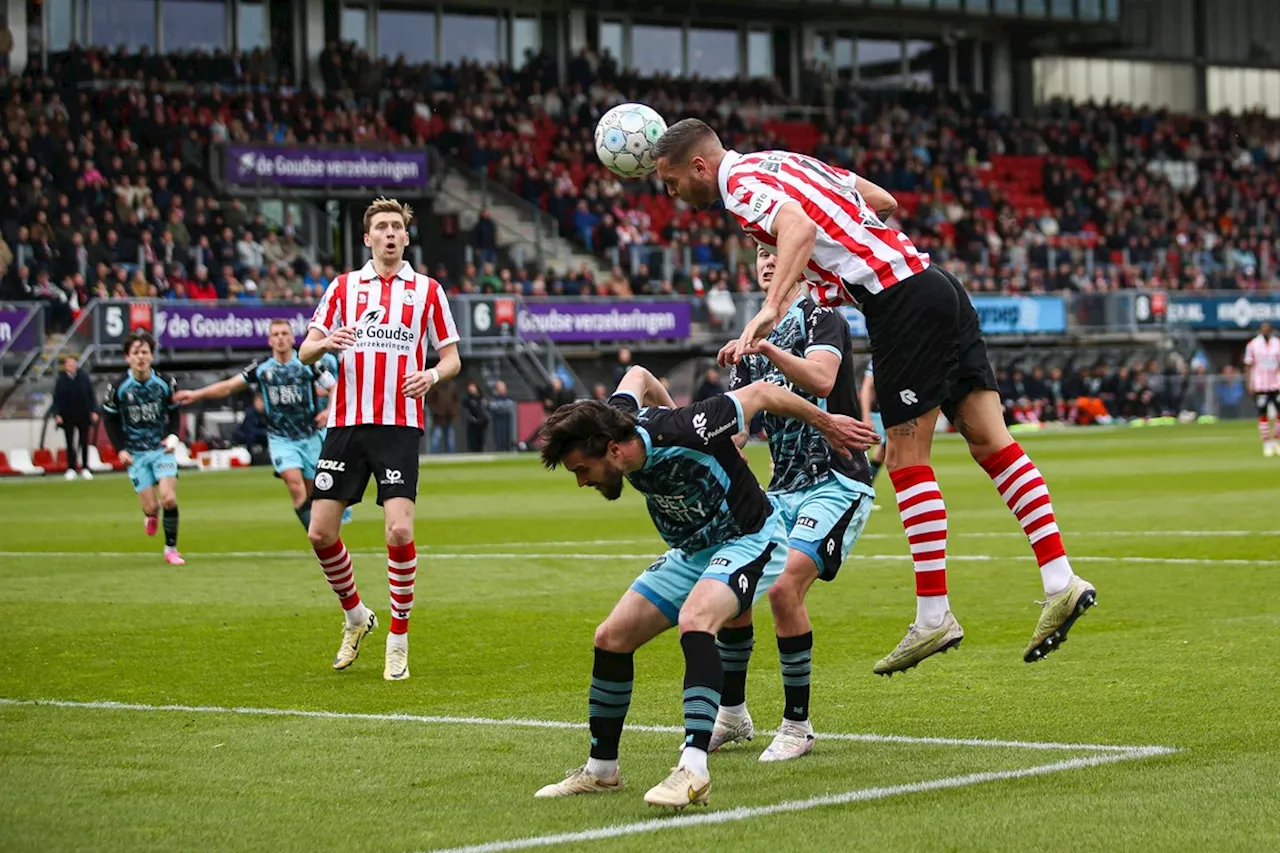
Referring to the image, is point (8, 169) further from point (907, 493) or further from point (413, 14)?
point (907, 493)

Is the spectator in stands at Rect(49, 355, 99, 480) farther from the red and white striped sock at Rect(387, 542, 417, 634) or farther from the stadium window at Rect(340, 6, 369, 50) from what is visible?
the red and white striped sock at Rect(387, 542, 417, 634)

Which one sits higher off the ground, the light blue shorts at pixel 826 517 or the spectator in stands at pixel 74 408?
the spectator in stands at pixel 74 408

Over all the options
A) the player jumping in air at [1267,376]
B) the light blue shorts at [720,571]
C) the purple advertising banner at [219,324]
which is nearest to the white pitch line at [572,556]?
the light blue shorts at [720,571]

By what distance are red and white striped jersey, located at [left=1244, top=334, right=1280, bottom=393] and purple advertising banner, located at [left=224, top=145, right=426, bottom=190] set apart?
19.6 m

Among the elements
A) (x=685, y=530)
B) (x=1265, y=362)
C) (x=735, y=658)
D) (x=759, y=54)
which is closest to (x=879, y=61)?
(x=759, y=54)

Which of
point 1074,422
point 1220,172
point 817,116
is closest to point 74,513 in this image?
point 1074,422

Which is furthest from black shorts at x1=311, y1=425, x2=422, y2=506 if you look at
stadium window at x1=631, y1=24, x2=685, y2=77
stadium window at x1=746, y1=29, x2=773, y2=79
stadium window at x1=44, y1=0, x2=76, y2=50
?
stadium window at x1=746, y1=29, x2=773, y2=79

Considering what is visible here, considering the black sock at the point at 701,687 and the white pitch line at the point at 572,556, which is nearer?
the black sock at the point at 701,687

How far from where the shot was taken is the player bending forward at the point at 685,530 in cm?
629

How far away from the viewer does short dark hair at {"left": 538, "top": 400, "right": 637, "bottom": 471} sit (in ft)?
20.5

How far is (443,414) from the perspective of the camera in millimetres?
38125

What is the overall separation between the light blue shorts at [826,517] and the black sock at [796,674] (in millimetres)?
311

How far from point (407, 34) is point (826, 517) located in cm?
4731

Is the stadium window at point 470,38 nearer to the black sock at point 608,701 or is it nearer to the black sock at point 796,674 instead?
the black sock at point 796,674
